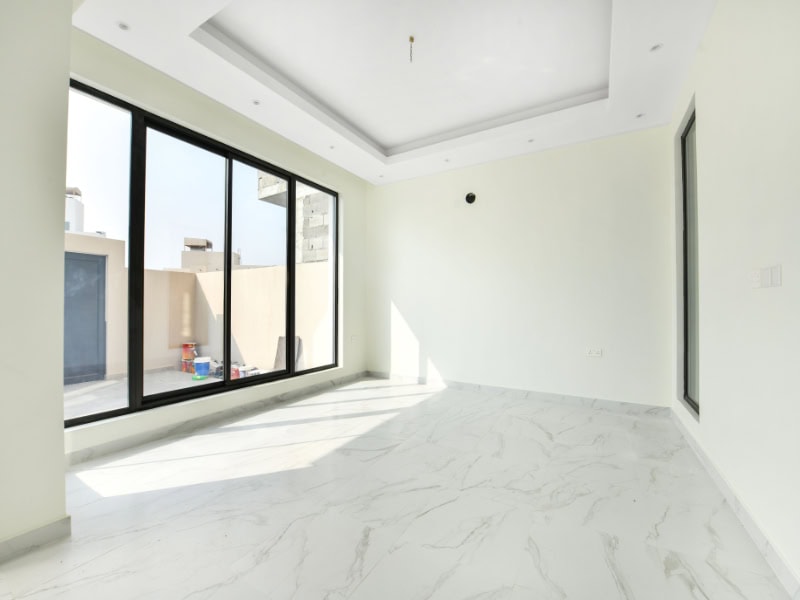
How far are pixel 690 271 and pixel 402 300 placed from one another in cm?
338

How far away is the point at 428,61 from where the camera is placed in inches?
118

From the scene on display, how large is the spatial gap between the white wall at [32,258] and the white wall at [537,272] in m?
3.93

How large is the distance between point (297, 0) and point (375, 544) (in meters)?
3.42

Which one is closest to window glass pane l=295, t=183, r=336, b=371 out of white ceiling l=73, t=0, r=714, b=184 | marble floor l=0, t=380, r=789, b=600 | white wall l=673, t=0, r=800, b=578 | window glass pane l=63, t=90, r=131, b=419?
white ceiling l=73, t=0, r=714, b=184

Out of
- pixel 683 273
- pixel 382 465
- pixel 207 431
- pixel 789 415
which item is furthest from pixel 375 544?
pixel 683 273

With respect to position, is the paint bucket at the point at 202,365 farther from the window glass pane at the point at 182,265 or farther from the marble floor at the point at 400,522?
the marble floor at the point at 400,522

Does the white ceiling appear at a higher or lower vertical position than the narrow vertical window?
higher

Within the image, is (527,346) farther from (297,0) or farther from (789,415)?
(297,0)

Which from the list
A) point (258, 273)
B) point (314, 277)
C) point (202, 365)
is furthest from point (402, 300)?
point (202, 365)

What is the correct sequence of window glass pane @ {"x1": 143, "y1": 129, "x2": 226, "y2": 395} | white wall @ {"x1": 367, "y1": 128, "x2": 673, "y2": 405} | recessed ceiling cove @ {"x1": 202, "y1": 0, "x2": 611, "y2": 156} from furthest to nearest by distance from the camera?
white wall @ {"x1": 367, "y1": 128, "x2": 673, "y2": 405} → window glass pane @ {"x1": 143, "y1": 129, "x2": 226, "y2": 395} → recessed ceiling cove @ {"x1": 202, "y1": 0, "x2": 611, "y2": 156}

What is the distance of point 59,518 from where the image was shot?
1.70 metres

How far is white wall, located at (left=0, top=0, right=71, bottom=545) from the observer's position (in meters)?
1.54

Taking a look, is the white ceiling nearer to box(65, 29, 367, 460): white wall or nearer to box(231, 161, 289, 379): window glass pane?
box(65, 29, 367, 460): white wall

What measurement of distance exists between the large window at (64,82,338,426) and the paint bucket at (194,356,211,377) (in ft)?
0.03
